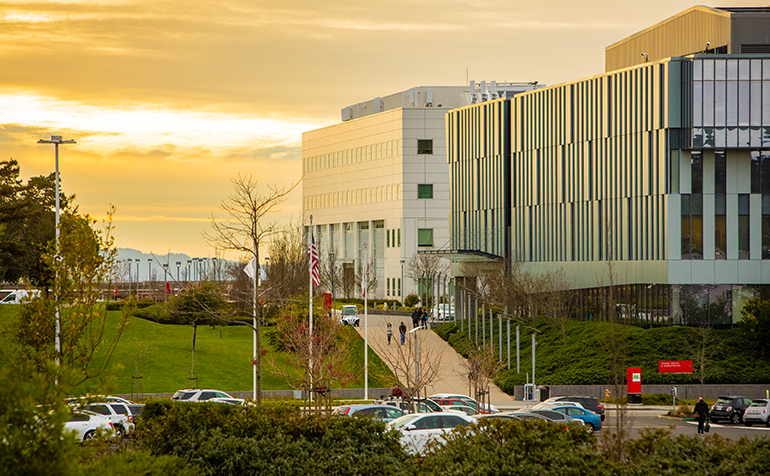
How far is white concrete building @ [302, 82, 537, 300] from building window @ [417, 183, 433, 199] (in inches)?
5.5

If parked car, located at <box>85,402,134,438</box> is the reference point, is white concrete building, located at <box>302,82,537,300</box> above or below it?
above

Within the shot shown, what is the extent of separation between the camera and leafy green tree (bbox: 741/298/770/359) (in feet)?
150

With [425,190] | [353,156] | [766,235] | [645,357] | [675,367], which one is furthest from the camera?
[353,156]

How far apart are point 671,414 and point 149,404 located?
27.4 m

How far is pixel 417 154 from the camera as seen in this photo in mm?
113438

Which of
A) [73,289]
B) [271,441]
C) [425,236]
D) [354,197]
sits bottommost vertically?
[271,441]

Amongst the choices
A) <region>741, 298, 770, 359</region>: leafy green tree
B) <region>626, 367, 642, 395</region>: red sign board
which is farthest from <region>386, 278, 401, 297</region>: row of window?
<region>626, 367, 642, 395</region>: red sign board

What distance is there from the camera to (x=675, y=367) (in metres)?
43.5

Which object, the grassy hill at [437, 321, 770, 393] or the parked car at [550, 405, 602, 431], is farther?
the grassy hill at [437, 321, 770, 393]

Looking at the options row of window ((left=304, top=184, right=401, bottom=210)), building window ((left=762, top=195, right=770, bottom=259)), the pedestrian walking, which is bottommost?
the pedestrian walking

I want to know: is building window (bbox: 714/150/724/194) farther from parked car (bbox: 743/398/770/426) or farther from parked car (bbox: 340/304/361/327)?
parked car (bbox: 340/304/361/327)

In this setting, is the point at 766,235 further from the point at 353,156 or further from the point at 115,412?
the point at 353,156

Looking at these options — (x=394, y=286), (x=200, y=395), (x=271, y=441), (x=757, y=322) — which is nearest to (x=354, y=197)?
(x=394, y=286)

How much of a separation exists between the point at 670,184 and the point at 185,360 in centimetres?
3165
